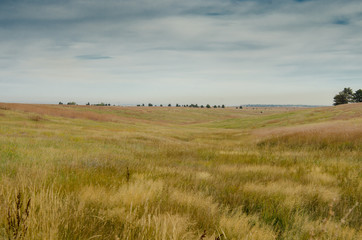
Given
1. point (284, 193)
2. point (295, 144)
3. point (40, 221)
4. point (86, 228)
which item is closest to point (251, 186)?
point (284, 193)

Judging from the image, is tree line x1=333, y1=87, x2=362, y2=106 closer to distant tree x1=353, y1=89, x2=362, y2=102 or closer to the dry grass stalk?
distant tree x1=353, y1=89, x2=362, y2=102

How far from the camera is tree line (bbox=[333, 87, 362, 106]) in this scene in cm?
9038

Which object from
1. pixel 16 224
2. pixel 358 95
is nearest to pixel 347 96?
pixel 358 95

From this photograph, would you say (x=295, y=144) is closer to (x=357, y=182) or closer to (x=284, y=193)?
(x=357, y=182)

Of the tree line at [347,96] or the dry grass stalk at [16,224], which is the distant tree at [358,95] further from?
the dry grass stalk at [16,224]

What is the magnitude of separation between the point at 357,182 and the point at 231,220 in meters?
4.34

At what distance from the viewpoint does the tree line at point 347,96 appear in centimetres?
9038

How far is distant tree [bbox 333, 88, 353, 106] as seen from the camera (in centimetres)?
9038

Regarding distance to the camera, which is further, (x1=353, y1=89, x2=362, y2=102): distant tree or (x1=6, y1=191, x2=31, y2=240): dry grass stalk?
(x1=353, y1=89, x2=362, y2=102): distant tree

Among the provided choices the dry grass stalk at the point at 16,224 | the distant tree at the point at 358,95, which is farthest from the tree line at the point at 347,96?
the dry grass stalk at the point at 16,224

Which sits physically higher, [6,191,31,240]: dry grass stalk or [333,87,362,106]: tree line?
[333,87,362,106]: tree line

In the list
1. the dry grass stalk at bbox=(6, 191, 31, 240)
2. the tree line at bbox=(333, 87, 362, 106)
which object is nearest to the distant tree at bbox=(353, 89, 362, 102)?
the tree line at bbox=(333, 87, 362, 106)

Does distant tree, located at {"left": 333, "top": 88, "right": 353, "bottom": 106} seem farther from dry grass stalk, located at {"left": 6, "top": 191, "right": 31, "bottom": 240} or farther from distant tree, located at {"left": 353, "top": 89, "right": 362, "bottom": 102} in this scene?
dry grass stalk, located at {"left": 6, "top": 191, "right": 31, "bottom": 240}

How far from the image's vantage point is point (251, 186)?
4559 millimetres
